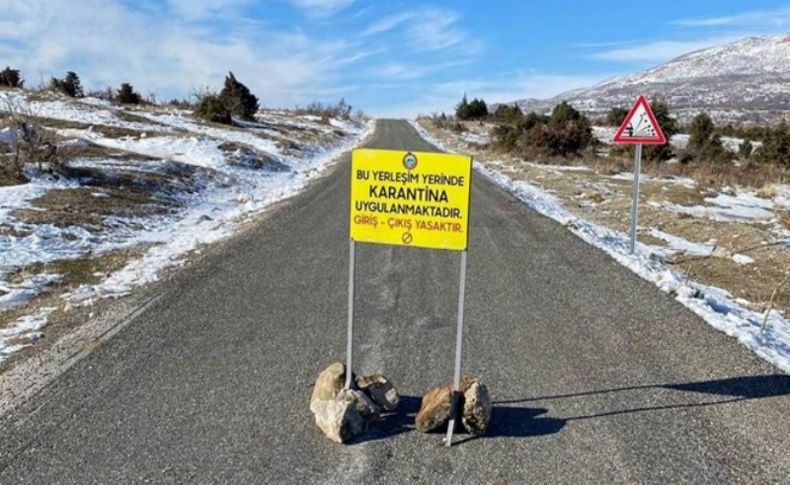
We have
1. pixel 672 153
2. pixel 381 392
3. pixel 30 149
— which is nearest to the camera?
pixel 381 392

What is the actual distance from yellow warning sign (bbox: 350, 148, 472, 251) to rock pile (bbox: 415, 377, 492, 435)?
1001 mm

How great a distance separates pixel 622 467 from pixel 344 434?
175 centimetres

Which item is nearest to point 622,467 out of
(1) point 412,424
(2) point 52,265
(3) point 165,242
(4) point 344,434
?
(1) point 412,424

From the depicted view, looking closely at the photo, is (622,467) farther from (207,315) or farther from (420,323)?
(207,315)

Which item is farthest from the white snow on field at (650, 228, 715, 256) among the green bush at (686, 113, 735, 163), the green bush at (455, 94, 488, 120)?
the green bush at (455, 94, 488, 120)

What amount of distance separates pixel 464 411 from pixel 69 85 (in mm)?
40810

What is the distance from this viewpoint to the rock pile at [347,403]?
141 inches

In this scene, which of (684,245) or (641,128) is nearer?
(641,128)

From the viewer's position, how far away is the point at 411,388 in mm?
4301

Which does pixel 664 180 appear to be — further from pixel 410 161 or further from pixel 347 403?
pixel 347 403

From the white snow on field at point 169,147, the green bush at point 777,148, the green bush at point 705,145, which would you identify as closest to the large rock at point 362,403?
the white snow on field at point 169,147

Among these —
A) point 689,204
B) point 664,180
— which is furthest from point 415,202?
point 664,180

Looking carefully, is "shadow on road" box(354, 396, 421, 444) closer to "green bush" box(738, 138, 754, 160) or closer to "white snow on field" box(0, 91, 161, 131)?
"white snow on field" box(0, 91, 161, 131)

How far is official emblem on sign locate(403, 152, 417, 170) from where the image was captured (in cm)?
370
